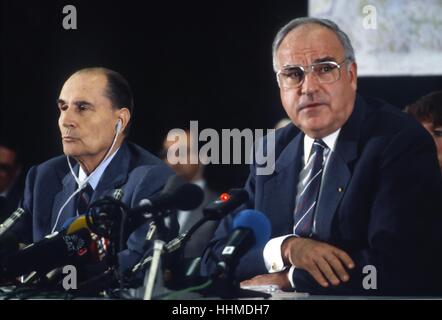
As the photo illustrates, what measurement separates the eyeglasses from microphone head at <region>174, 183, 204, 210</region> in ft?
2.75

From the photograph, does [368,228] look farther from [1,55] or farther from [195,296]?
[1,55]

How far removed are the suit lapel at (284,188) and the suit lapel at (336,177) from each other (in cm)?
13

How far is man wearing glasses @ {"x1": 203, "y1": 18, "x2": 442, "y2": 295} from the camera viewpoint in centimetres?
276

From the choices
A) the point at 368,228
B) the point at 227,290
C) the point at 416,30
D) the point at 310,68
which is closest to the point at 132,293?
the point at 227,290

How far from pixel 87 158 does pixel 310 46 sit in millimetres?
1036

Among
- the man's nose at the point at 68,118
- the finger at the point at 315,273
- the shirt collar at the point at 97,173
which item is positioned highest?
the man's nose at the point at 68,118

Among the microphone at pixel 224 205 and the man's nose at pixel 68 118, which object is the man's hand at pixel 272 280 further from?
the man's nose at pixel 68 118

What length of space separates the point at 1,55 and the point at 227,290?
6.22 ft

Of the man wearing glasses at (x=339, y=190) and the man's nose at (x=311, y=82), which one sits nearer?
the man wearing glasses at (x=339, y=190)

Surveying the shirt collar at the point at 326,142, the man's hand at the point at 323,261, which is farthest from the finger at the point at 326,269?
the shirt collar at the point at 326,142

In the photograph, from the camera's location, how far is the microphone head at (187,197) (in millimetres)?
2242

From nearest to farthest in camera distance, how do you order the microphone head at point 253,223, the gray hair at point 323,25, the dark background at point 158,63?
the microphone head at point 253,223 < the gray hair at point 323,25 < the dark background at point 158,63

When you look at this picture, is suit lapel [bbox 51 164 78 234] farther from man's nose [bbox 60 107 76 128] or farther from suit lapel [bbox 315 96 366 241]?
suit lapel [bbox 315 96 366 241]

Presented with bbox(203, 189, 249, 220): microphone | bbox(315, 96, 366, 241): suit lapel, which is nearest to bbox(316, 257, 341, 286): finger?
bbox(315, 96, 366, 241): suit lapel
